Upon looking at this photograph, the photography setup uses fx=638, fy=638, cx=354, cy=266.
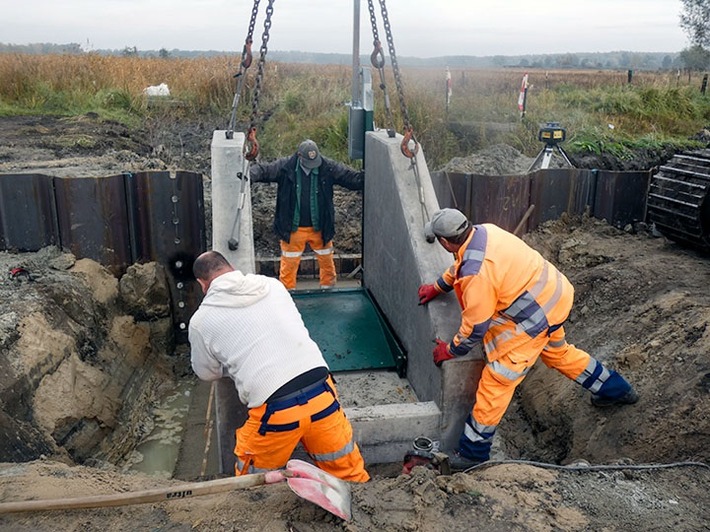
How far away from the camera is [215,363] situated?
4.09 meters

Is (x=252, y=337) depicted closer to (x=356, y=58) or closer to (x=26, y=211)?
(x=26, y=211)

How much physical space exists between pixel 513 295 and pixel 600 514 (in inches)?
61.0

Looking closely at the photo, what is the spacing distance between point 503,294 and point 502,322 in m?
0.23

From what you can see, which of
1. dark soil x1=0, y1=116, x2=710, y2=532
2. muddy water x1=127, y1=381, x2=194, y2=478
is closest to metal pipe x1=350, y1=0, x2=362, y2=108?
dark soil x1=0, y1=116, x2=710, y2=532

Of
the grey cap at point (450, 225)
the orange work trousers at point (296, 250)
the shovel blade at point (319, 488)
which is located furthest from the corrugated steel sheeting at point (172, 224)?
the shovel blade at point (319, 488)

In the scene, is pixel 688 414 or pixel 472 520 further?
pixel 688 414

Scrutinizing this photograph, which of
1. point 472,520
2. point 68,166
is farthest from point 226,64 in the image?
point 472,520

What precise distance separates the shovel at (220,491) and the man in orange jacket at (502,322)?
1.57 metres

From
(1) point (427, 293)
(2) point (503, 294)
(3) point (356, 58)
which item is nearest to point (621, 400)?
(2) point (503, 294)

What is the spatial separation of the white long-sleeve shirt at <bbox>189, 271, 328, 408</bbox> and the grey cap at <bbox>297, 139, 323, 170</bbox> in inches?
140

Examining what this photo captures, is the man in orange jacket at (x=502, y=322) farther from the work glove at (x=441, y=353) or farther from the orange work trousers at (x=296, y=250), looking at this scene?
the orange work trousers at (x=296, y=250)

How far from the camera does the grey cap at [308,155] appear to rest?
23.9 ft

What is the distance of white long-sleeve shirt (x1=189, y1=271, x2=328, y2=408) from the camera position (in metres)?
3.84

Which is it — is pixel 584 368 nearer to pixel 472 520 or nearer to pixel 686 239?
pixel 472 520
